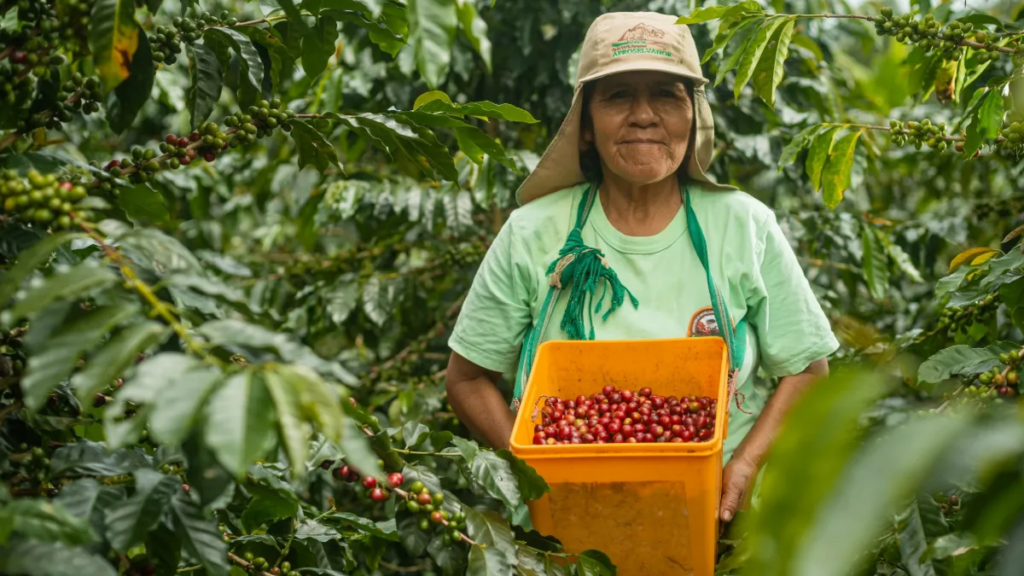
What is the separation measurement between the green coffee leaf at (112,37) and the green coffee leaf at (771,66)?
1395 mm

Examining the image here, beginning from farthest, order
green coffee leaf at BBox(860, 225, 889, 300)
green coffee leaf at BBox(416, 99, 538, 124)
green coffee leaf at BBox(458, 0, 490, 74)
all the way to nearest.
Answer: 1. green coffee leaf at BBox(860, 225, 889, 300)
2. green coffee leaf at BBox(458, 0, 490, 74)
3. green coffee leaf at BBox(416, 99, 538, 124)

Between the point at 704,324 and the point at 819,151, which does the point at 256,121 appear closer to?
the point at 704,324

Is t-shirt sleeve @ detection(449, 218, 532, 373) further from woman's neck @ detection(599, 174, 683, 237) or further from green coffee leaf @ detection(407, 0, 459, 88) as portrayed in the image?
green coffee leaf @ detection(407, 0, 459, 88)

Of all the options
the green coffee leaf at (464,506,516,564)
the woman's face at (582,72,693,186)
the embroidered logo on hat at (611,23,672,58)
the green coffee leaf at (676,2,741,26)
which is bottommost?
the green coffee leaf at (464,506,516,564)

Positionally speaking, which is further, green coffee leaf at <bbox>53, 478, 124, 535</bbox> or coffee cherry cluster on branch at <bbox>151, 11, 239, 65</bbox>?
coffee cherry cluster on branch at <bbox>151, 11, 239, 65</bbox>

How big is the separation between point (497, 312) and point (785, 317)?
25.5 inches

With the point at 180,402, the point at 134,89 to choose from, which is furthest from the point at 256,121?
the point at 180,402

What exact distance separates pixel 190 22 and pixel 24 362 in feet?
2.04

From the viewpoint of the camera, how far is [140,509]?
1247mm

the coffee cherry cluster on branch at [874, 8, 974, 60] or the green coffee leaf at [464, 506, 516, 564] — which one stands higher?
the coffee cherry cluster on branch at [874, 8, 974, 60]

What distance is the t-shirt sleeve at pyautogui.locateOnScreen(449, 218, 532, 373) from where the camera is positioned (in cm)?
226

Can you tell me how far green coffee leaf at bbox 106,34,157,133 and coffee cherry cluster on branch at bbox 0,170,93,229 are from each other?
0.95 feet

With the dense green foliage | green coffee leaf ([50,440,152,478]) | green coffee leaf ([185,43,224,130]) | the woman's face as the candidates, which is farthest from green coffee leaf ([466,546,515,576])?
the woman's face

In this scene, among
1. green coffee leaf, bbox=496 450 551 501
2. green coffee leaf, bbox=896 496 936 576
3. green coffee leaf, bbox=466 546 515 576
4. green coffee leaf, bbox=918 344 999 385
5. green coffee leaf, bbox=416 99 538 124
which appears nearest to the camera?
green coffee leaf, bbox=896 496 936 576
